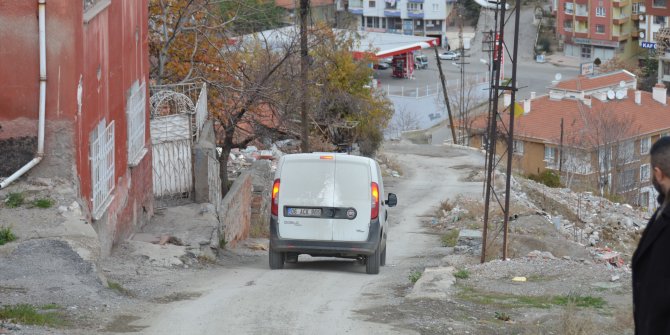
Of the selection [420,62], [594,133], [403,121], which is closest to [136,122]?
[594,133]

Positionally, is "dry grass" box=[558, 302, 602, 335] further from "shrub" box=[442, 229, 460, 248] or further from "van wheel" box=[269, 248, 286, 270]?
"shrub" box=[442, 229, 460, 248]

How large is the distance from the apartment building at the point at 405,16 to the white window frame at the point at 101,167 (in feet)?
309

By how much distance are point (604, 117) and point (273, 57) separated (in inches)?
1311

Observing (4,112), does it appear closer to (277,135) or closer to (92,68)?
(92,68)

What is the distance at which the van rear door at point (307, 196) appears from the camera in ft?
54.2

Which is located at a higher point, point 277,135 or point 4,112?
point 4,112

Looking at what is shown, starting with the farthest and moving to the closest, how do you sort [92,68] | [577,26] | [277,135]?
[577,26], [277,135], [92,68]

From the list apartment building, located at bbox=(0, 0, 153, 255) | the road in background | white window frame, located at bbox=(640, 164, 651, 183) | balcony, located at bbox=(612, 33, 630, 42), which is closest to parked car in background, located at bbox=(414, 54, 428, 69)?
the road in background

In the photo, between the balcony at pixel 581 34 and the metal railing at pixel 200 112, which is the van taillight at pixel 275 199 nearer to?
the metal railing at pixel 200 112

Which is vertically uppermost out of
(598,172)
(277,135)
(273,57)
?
(273,57)

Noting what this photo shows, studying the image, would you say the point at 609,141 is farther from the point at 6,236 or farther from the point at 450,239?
the point at 6,236

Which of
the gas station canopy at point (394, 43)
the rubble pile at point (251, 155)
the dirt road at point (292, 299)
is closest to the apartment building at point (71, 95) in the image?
the dirt road at point (292, 299)

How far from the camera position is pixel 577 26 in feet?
336

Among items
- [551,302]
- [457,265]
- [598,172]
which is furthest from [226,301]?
[598,172]
